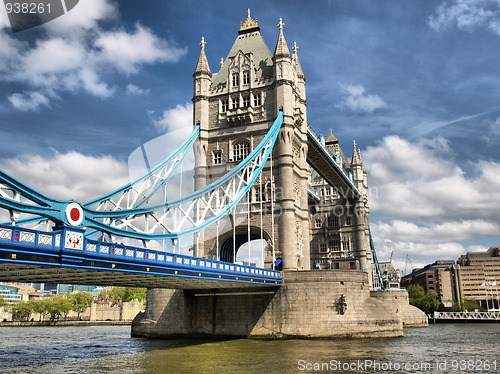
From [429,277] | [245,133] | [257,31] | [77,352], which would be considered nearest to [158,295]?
[77,352]

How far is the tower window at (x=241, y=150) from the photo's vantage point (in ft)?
145

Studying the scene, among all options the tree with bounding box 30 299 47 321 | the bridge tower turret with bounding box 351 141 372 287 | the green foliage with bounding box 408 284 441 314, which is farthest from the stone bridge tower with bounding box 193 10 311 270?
the tree with bounding box 30 299 47 321

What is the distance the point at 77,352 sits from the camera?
30.3 meters

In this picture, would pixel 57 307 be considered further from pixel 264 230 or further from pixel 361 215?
pixel 264 230

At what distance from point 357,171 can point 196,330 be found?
52020mm

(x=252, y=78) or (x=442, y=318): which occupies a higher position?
(x=252, y=78)

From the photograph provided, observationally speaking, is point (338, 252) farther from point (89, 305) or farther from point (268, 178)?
point (89, 305)

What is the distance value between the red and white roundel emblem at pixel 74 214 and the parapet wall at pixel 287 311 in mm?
18503

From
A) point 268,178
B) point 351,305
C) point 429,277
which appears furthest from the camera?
point 429,277

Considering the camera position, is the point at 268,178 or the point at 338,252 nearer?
the point at 268,178

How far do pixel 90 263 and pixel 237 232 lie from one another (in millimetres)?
25218

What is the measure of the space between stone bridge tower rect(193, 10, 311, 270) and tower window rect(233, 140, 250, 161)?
55 millimetres

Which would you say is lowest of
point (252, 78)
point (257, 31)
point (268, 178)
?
point (268, 178)

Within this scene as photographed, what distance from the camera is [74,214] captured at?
63.2 feet
